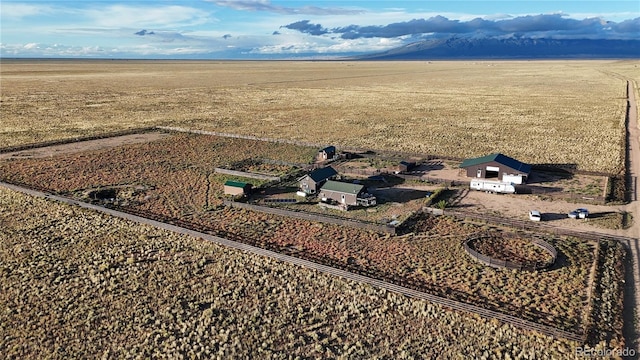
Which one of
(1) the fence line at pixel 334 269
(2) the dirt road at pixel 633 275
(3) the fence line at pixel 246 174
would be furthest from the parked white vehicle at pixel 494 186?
(3) the fence line at pixel 246 174

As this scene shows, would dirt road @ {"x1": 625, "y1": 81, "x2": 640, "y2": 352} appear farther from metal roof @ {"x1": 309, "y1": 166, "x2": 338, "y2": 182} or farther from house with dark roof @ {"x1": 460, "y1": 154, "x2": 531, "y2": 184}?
metal roof @ {"x1": 309, "y1": 166, "x2": 338, "y2": 182}

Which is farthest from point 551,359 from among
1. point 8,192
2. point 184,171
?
point 8,192

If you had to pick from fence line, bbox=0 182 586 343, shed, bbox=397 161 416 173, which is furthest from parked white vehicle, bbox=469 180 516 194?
fence line, bbox=0 182 586 343

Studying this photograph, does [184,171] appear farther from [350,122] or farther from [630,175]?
[630,175]

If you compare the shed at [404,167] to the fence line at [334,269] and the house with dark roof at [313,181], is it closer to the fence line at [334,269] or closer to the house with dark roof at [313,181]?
the house with dark roof at [313,181]

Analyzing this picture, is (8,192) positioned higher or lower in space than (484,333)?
higher

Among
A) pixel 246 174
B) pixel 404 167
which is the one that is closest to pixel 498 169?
pixel 404 167
